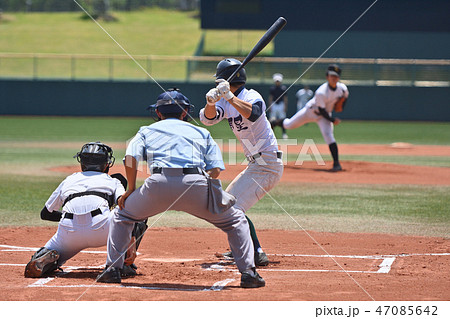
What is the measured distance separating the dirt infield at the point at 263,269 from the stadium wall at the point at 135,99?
→ 26116mm

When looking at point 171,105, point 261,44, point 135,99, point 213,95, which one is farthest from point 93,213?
point 135,99

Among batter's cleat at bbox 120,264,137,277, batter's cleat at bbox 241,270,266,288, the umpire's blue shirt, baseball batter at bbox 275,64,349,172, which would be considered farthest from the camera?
baseball batter at bbox 275,64,349,172

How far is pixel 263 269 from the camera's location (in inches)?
268

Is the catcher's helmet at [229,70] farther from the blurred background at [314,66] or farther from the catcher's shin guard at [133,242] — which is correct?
the blurred background at [314,66]

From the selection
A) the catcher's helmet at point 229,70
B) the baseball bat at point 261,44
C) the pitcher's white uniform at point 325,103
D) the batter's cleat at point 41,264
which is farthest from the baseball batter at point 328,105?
the batter's cleat at point 41,264

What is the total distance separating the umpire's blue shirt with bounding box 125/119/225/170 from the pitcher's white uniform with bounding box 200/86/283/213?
1371 millimetres

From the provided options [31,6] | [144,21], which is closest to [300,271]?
[144,21]

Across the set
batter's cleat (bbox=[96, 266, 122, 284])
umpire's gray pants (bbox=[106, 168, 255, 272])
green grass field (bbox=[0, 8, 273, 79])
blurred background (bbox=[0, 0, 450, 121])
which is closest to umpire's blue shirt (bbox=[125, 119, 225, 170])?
umpire's gray pants (bbox=[106, 168, 255, 272])

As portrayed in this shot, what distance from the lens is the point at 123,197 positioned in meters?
5.61

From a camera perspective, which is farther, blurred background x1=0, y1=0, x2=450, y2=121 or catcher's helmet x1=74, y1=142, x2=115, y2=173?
blurred background x1=0, y1=0, x2=450, y2=121

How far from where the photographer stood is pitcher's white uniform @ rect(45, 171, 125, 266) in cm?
614

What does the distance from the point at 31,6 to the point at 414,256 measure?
70202mm

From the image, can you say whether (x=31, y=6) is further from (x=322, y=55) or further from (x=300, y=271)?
(x=300, y=271)

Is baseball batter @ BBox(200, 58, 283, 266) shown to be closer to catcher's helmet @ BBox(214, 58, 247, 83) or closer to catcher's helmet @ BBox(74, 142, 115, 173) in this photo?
catcher's helmet @ BBox(214, 58, 247, 83)
